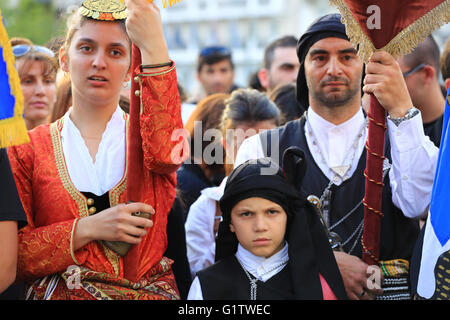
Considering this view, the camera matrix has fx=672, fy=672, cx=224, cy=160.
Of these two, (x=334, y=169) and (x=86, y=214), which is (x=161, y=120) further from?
(x=334, y=169)

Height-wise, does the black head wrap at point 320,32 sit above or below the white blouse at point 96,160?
above

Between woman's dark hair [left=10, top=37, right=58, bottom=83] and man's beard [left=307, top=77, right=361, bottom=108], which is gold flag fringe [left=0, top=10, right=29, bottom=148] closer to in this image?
man's beard [left=307, top=77, right=361, bottom=108]

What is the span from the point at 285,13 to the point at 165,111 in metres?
42.7

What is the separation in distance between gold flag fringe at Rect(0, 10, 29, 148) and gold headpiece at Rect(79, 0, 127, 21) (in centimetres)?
56

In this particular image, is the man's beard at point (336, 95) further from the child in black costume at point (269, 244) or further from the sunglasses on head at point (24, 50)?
the sunglasses on head at point (24, 50)

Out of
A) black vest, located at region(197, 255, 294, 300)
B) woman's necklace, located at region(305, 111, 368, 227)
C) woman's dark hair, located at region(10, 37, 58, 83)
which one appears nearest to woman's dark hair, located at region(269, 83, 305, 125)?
woman's necklace, located at region(305, 111, 368, 227)

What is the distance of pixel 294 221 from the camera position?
294 centimetres

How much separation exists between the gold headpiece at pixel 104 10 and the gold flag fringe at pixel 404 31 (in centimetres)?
93

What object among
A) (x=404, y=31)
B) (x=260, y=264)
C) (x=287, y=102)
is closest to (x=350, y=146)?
(x=404, y=31)

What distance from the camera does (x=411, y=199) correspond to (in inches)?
119

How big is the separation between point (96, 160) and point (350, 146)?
131 centimetres

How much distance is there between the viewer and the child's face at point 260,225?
290 cm

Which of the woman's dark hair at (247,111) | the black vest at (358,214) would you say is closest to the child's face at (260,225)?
the black vest at (358,214)

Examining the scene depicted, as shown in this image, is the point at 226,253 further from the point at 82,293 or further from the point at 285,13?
the point at 285,13
